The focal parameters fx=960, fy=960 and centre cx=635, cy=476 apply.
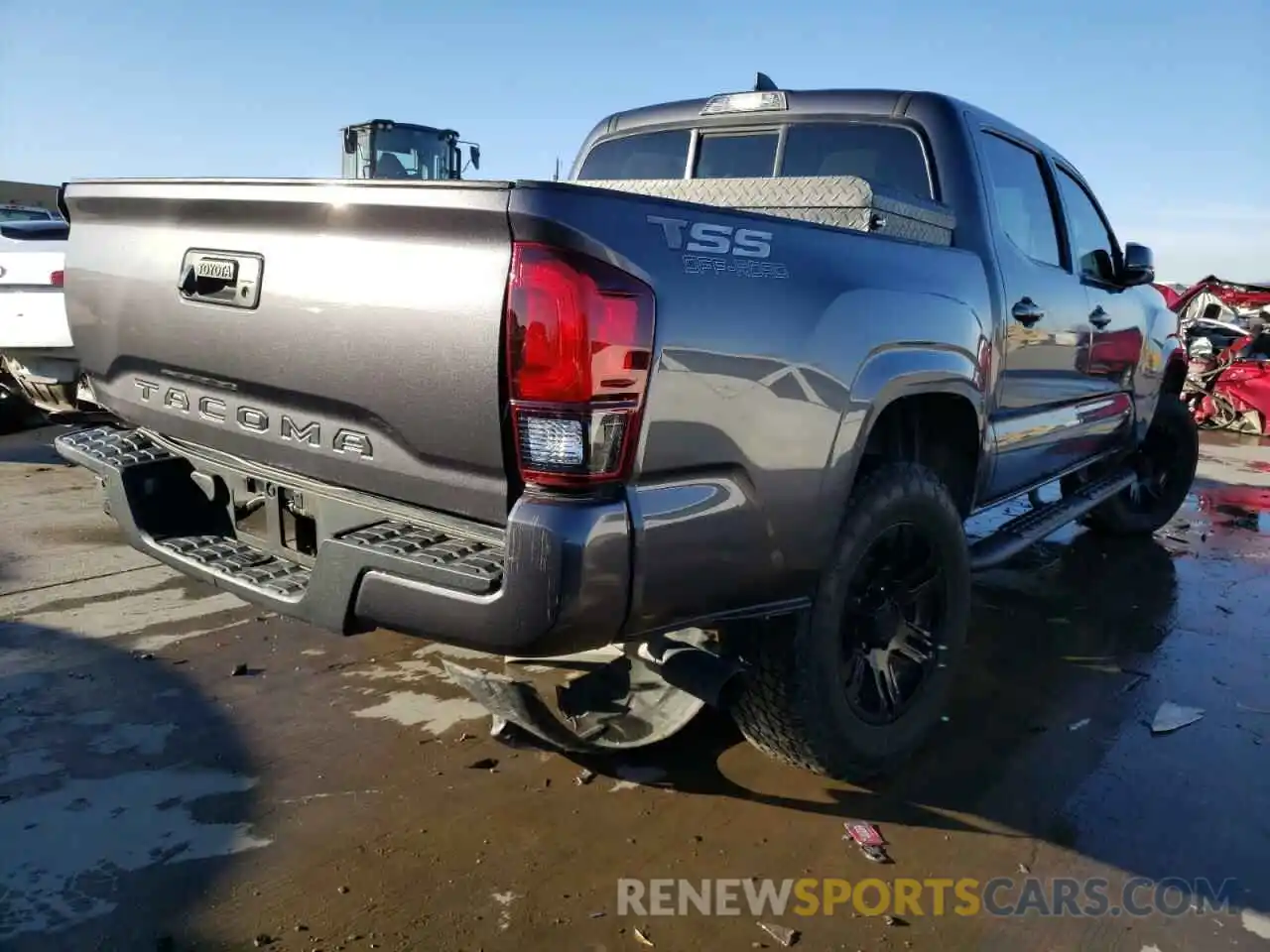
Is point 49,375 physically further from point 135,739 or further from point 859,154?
point 859,154

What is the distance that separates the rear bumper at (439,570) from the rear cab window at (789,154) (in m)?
1.97

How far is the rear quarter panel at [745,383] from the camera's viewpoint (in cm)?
193

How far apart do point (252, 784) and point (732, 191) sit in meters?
2.34

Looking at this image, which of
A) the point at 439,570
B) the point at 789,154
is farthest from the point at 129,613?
the point at 789,154

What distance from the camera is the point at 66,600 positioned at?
13.2 ft

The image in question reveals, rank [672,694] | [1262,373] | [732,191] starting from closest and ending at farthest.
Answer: [672,694]
[732,191]
[1262,373]

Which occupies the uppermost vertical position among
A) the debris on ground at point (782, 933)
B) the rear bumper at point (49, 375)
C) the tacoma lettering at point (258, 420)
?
the tacoma lettering at point (258, 420)

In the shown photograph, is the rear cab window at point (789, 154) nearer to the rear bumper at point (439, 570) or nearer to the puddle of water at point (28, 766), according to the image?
the rear bumper at point (439, 570)

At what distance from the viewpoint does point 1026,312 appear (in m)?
3.56

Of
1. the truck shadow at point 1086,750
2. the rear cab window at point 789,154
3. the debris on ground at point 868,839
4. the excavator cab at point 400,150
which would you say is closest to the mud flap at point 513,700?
Result: the truck shadow at point 1086,750

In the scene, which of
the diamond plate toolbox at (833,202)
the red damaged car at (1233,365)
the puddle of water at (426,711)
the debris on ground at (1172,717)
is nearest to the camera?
the diamond plate toolbox at (833,202)

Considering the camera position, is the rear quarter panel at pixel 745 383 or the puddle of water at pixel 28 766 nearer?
the rear quarter panel at pixel 745 383

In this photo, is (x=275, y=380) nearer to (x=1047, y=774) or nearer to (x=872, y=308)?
(x=872, y=308)

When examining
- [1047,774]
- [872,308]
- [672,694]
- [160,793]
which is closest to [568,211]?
[872,308]
